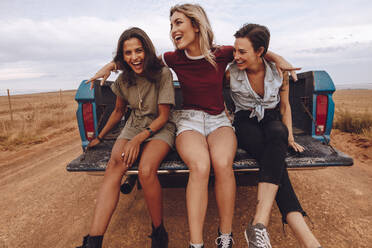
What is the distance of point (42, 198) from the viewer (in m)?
3.09

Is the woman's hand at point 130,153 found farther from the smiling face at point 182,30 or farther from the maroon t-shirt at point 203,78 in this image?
the smiling face at point 182,30

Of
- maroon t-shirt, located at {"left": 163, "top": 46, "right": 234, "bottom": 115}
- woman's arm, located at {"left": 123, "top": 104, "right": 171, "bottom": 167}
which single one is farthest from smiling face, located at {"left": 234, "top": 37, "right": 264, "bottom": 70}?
woman's arm, located at {"left": 123, "top": 104, "right": 171, "bottom": 167}

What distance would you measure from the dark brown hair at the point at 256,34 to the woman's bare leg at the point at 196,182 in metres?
1.01

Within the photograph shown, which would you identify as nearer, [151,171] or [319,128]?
[151,171]

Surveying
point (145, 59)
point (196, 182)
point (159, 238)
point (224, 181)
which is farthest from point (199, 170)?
point (145, 59)

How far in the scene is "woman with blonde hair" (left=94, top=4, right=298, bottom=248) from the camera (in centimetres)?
174

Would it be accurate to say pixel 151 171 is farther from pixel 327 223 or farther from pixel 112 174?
pixel 327 223

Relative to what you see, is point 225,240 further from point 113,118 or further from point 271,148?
point 113,118

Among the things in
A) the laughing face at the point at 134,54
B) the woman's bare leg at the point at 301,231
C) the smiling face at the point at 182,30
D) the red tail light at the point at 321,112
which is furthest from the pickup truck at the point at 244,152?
the smiling face at the point at 182,30

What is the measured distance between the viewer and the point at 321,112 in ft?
7.86

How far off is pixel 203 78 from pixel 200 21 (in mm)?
502

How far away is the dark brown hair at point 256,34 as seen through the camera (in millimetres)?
2059

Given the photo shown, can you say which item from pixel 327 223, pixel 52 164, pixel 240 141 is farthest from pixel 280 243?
pixel 52 164

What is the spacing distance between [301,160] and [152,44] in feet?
5.35
